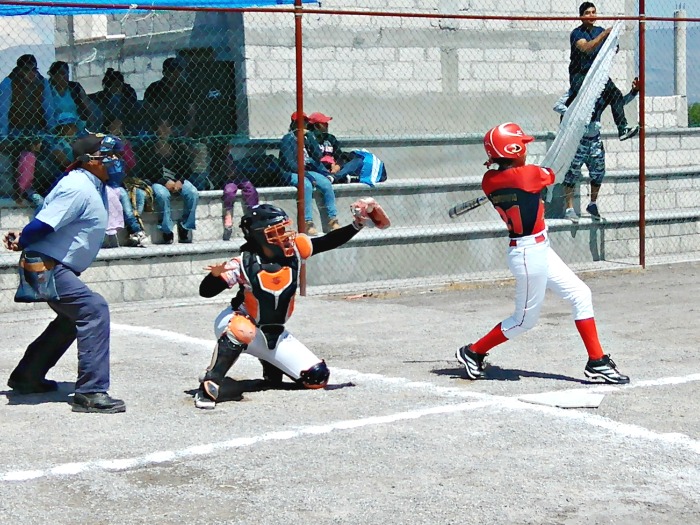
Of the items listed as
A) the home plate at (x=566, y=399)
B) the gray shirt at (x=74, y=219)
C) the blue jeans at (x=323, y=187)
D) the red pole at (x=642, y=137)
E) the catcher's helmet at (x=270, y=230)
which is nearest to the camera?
the gray shirt at (x=74, y=219)

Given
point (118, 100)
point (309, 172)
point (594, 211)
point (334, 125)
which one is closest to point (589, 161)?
point (594, 211)

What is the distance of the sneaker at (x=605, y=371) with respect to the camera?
7719mm

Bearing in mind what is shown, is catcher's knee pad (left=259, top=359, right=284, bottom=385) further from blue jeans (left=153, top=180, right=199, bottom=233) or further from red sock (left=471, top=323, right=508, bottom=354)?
blue jeans (left=153, top=180, right=199, bottom=233)

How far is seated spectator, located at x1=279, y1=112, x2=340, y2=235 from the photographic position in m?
13.1

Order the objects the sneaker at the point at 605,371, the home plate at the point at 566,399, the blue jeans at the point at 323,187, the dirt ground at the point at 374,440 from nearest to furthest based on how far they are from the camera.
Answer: the dirt ground at the point at 374,440
the home plate at the point at 566,399
the sneaker at the point at 605,371
the blue jeans at the point at 323,187

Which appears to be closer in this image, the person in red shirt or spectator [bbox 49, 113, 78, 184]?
the person in red shirt

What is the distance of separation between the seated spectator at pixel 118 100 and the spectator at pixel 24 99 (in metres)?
0.90

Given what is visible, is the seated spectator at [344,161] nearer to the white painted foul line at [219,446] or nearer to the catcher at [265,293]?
the catcher at [265,293]

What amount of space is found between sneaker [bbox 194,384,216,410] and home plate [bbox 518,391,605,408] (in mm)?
1770

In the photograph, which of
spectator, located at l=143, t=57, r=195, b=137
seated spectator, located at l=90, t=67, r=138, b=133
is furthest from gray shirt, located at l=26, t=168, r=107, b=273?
spectator, located at l=143, t=57, r=195, b=137

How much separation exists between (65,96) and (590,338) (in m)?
6.98

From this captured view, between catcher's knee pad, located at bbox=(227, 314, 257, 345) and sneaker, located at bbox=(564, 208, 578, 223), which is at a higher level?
sneaker, located at bbox=(564, 208, 578, 223)

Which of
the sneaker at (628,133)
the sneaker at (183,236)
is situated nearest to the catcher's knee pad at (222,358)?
the sneaker at (183,236)

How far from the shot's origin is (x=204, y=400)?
7230mm
